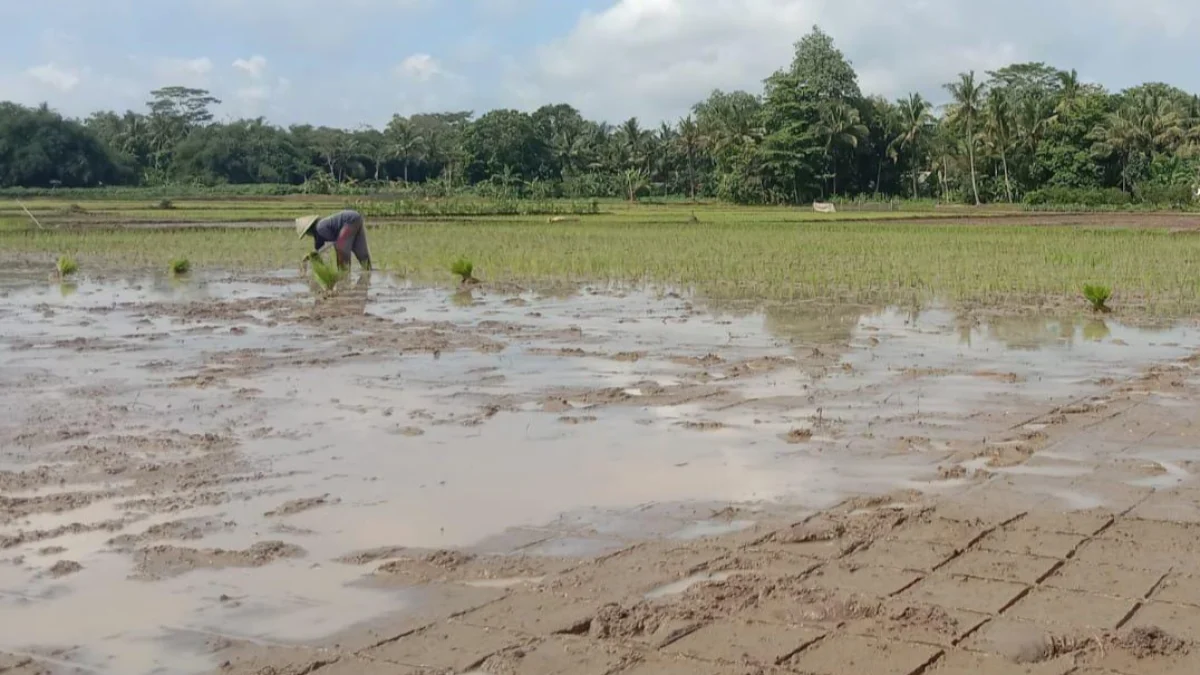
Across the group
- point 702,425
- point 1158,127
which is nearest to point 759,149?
point 1158,127

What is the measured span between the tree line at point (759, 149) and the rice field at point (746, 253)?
1936 cm

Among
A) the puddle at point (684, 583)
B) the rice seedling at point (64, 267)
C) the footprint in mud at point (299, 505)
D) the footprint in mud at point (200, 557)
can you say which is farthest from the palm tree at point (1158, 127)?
the footprint in mud at point (200, 557)

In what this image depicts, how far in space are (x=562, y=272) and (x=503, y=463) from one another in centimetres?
1094

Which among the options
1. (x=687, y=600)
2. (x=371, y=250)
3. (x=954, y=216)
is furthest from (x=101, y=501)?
(x=954, y=216)

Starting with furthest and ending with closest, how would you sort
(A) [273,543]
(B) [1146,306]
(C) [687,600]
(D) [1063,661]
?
1. (B) [1146,306]
2. (A) [273,543]
3. (C) [687,600]
4. (D) [1063,661]

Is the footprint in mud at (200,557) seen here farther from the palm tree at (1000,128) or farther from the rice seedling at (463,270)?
the palm tree at (1000,128)

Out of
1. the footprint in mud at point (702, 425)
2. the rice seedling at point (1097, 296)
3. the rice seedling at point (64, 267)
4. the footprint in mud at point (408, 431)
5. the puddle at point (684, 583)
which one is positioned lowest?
the puddle at point (684, 583)

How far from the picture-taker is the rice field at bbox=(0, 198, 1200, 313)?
1406 centimetres

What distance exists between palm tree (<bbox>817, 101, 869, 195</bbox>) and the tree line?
7 centimetres

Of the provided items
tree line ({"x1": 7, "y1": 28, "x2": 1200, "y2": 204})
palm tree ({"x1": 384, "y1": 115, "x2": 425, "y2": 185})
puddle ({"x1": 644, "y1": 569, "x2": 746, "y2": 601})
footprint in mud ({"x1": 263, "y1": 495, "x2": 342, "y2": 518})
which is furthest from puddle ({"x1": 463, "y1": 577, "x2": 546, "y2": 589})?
palm tree ({"x1": 384, "y1": 115, "x2": 425, "y2": 185})

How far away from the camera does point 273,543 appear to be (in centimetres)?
440

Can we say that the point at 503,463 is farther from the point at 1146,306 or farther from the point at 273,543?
the point at 1146,306

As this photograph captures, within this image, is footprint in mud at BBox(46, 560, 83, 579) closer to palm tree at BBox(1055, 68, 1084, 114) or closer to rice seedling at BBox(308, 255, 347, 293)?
rice seedling at BBox(308, 255, 347, 293)

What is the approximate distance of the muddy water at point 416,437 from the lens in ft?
13.1
